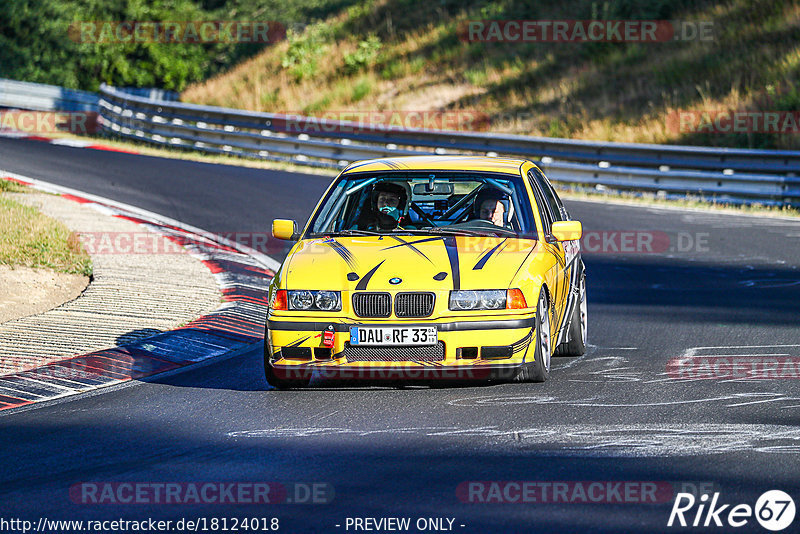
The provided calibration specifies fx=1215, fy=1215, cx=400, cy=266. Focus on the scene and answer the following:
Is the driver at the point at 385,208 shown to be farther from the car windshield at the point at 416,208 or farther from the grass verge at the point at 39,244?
the grass verge at the point at 39,244

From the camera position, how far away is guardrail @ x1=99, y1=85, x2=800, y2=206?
21.6 m

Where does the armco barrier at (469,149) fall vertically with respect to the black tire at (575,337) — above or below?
above

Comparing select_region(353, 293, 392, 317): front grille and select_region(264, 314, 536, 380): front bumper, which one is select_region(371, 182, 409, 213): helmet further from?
select_region(264, 314, 536, 380): front bumper

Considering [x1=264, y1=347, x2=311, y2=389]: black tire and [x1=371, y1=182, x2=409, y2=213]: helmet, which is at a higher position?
[x1=371, y1=182, x2=409, y2=213]: helmet

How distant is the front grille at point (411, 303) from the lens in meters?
7.92

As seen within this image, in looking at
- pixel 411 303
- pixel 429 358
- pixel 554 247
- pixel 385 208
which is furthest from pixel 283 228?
pixel 554 247

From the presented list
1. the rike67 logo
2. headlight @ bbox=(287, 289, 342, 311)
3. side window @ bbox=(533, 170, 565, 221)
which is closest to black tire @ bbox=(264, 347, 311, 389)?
headlight @ bbox=(287, 289, 342, 311)

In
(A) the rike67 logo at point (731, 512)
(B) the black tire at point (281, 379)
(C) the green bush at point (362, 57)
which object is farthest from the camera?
(C) the green bush at point (362, 57)

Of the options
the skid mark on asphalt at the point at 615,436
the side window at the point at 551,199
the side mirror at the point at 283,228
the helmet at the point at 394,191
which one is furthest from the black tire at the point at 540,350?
the side mirror at the point at 283,228

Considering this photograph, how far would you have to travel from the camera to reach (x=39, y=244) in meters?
13.5

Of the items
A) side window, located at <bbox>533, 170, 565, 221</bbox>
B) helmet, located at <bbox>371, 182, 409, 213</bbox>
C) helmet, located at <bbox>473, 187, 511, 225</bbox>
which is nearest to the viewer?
helmet, located at <bbox>473, 187, 511, 225</bbox>

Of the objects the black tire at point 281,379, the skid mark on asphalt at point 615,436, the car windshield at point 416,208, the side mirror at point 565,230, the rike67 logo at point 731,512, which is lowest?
the rike67 logo at point 731,512

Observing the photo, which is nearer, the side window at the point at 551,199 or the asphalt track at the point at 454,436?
the asphalt track at the point at 454,436

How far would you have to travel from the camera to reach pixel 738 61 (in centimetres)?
3095
